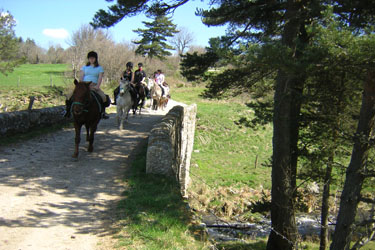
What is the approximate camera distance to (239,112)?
91.0ft

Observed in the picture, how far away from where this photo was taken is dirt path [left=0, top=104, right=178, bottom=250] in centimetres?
459

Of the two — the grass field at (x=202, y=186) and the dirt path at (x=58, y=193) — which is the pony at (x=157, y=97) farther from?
the dirt path at (x=58, y=193)

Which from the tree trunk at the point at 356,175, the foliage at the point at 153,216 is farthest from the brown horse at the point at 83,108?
the tree trunk at the point at 356,175

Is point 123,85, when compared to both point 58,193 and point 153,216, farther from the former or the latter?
point 153,216

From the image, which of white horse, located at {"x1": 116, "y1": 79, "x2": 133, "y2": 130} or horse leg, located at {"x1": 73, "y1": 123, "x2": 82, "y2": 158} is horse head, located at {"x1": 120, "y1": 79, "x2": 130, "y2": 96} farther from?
horse leg, located at {"x1": 73, "y1": 123, "x2": 82, "y2": 158}

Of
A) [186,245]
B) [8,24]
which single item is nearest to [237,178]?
[186,245]

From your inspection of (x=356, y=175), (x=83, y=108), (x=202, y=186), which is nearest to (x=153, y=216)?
(x=83, y=108)

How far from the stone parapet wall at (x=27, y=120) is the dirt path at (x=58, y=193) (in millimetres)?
833

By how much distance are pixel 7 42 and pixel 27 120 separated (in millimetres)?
18943

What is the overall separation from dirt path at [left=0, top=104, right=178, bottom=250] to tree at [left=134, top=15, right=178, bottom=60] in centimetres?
3492

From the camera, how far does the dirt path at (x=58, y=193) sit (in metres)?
4.59

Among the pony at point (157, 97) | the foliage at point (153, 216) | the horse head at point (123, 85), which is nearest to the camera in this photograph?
the foliage at point (153, 216)

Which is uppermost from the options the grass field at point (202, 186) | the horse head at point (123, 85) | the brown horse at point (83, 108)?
the horse head at point (123, 85)

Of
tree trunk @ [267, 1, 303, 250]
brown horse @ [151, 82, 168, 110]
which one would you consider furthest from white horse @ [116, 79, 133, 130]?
brown horse @ [151, 82, 168, 110]
